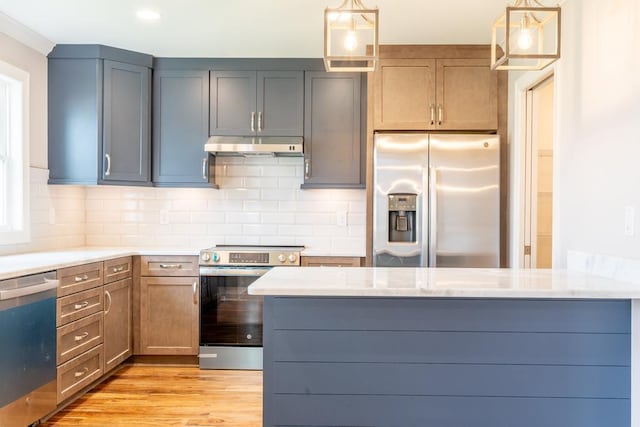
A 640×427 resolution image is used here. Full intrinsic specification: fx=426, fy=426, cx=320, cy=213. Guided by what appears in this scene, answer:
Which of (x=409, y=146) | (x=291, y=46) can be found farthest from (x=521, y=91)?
(x=291, y=46)

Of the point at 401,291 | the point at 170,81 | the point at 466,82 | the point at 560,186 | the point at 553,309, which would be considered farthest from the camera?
the point at 170,81

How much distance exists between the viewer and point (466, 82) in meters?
3.26

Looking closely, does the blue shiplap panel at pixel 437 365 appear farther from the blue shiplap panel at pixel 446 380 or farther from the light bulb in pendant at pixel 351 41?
the light bulb in pendant at pixel 351 41

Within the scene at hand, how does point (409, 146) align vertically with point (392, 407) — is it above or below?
above

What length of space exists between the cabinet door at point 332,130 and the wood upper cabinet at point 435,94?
28cm

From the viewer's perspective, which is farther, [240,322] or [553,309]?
[240,322]

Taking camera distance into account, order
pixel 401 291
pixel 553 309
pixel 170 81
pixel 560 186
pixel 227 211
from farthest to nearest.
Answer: pixel 227 211
pixel 170 81
pixel 560 186
pixel 553 309
pixel 401 291

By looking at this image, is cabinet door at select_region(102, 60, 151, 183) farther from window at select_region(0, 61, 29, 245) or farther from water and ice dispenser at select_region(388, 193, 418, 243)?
water and ice dispenser at select_region(388, 193, 418, 243)

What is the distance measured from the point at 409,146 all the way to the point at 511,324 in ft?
5.49

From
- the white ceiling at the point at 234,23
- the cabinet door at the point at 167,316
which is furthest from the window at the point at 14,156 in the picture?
the cabinet door at the point at 167,316

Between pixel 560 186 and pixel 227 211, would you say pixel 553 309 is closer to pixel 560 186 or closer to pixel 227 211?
pixel 560 186

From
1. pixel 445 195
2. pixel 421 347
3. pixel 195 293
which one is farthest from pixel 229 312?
pixel 421 347

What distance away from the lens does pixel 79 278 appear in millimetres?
2707

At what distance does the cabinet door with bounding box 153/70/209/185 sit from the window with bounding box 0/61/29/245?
90 centimetres
